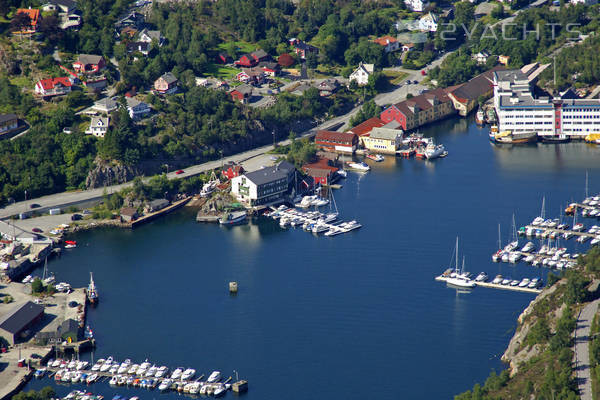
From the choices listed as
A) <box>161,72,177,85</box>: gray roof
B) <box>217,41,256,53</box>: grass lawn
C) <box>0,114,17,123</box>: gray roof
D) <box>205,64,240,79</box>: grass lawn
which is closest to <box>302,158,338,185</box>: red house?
<box>161,72,177,85</box>: gray roof

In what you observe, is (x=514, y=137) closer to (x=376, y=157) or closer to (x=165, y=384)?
(x=376, y=157)

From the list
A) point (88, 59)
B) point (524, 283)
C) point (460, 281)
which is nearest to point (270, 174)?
point (460, 281)

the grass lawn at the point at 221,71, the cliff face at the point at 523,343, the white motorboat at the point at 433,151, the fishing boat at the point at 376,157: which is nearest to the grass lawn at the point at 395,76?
the grass lawn at the point at 221,71

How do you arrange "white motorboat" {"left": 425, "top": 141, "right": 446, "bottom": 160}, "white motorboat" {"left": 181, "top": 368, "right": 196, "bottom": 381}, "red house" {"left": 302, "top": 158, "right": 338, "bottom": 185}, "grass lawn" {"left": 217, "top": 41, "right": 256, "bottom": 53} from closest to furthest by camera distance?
"white motorboat" {"left": 181, "top": 368, "right": 196, "bottom": 381}, "red house" {"left": 302, "top": 158, "right": 338, "bottom": 185}, "white motorboat" {"left": 425, "top": 141, "right": 446, "bottom": 160}, "grass lawn" {"left": 217, "top": 41, "right": 256, "bottom": 53}

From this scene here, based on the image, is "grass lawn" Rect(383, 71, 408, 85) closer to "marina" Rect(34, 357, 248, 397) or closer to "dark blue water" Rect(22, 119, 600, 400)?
"dark blue water" Rect(22, 119, 600, 400)

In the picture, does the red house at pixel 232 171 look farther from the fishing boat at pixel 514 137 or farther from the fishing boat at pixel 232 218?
the fishing boat at pixel 514 137
